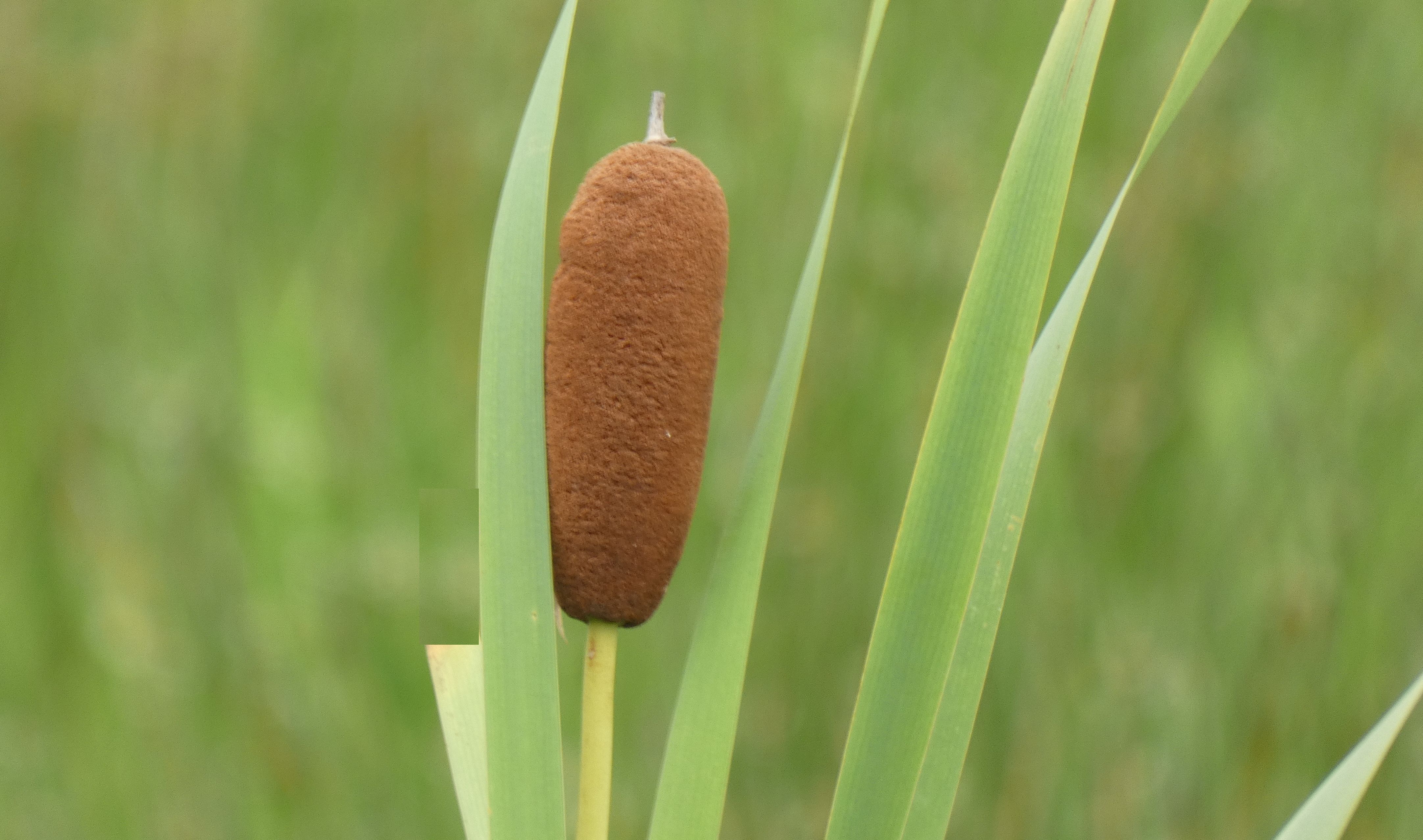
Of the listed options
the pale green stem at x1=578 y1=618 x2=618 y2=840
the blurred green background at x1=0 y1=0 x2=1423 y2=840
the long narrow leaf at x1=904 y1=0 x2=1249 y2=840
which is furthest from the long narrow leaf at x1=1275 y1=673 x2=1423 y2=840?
the blurred green background at x1=0 y1=0 x2=1423 y2=840

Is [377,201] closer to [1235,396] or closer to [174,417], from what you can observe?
[174,417]

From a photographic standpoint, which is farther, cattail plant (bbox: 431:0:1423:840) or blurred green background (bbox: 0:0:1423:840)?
blurred green background (bbox: 0:0:1423:840)

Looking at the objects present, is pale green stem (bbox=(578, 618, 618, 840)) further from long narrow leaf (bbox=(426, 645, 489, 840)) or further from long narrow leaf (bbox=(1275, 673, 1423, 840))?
long narrow leaf (bbox=(1275, 673, 1423, 840))

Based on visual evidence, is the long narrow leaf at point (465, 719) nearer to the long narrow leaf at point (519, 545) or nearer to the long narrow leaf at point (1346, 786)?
the long narrow leaf at point (519, 545)

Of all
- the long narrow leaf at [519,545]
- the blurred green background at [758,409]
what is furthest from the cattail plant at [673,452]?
the blurred green background at [758,409]

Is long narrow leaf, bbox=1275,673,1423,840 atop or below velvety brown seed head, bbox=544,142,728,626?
below

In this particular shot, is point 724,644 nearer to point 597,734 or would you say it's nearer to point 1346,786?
point 597,734
